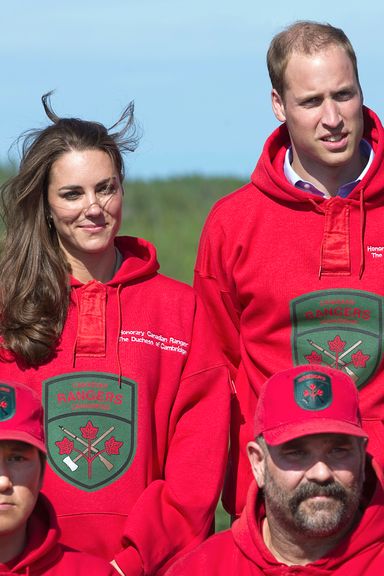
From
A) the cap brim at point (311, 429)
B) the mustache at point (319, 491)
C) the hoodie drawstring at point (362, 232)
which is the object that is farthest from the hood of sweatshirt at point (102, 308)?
the mustache at point (319, 491)

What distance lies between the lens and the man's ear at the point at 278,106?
6.26 m

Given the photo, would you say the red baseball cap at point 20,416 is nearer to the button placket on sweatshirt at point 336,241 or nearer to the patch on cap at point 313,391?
the patch on cap at point 313,391

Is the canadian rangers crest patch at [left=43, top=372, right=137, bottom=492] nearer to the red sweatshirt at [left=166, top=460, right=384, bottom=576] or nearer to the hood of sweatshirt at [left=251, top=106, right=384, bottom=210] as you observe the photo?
the red sweatshirt at [left=166, top=460, right=384, bottom=576]

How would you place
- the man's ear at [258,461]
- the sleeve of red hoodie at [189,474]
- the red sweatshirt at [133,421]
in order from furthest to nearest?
the red sweatshirt at [133,421] → the sleeve of red hoodie at [189,474] → the man's ear at [258,461]

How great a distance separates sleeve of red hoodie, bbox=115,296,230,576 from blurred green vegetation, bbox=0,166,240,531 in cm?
1343

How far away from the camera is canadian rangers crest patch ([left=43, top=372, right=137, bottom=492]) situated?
5828mm

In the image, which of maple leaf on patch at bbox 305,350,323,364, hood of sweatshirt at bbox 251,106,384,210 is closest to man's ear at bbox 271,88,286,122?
hood of sweatshirt at bbox 251,106,384,210

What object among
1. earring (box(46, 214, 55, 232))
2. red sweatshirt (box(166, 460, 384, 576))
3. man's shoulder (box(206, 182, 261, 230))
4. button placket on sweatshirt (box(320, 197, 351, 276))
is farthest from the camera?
man's shoulder (box(206, 182, 261, 230))

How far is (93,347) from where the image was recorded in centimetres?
593

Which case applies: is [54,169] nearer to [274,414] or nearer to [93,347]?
[93,347]

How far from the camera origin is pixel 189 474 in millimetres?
5797

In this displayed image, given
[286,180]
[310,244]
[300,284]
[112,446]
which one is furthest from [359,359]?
[112,446]

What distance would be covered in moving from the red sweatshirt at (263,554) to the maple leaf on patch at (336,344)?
1017 mm

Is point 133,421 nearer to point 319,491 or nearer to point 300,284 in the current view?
point 300,284
